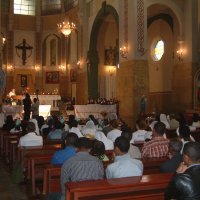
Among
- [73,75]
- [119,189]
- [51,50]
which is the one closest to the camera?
[119,189]

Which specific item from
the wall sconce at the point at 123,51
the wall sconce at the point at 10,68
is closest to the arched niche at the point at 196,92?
the wall sconce at the point at 123,51

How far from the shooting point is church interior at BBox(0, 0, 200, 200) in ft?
60.0

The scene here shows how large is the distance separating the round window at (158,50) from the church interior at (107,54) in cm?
6

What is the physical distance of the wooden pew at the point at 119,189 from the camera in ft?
11.6

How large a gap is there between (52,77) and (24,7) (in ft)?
21.1

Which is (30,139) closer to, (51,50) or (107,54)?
(107,54)

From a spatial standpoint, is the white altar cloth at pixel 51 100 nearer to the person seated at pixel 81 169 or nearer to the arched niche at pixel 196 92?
the arched niche at pixel 196 92

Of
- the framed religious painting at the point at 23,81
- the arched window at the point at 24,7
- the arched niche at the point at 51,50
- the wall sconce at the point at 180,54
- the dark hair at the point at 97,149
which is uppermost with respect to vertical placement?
the arched window at the point at 24,7

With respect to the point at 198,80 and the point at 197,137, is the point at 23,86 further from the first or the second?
the point at 197,137

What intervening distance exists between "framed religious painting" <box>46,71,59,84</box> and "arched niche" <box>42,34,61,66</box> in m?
0.80

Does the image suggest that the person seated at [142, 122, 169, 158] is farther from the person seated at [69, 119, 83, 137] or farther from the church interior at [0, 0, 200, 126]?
the church interior at [0, 0, 200, 126]

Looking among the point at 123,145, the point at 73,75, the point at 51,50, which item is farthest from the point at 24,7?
the point at 123,145

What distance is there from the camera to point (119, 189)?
3633 mm

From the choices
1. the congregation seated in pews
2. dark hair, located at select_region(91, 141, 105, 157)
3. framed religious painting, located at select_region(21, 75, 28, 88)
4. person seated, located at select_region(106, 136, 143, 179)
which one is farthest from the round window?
person seated, located at select_region(106, 136, 143, 179)
